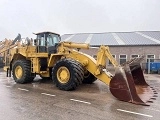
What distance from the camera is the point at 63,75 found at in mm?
9852

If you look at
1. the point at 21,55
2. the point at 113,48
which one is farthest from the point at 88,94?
the point at 113,48

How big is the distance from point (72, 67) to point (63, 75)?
0.70 meters

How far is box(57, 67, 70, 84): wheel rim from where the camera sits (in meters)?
9.69

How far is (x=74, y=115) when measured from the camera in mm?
6152

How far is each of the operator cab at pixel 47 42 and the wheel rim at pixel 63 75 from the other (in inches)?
73.5

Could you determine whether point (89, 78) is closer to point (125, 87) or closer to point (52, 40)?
point (52, 40)

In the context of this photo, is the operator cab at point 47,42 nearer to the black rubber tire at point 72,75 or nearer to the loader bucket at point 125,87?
the black rubber tire at point 72,75

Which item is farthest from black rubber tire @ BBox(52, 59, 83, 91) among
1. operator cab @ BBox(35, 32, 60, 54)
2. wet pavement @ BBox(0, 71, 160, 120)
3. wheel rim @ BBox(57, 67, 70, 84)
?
operator cab @ BBox(35, 32, 60, 54)

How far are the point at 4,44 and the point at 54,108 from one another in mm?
16773

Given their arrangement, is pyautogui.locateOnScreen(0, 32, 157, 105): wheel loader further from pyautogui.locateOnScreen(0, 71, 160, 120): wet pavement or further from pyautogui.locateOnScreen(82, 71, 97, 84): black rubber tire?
pyautogui.locateOnScreen(0, 71, 160, 120): wet pavement

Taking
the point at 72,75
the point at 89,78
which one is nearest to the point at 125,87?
the point at 72,75

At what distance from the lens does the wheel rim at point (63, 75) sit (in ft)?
31.8

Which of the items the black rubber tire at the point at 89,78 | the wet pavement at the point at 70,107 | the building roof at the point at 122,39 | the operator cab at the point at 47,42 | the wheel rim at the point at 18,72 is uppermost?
the building roof at the point at 122,39

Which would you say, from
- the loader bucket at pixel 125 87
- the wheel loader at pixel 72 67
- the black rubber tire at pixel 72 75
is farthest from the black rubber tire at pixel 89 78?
the loader bucket at pixel 125 87
